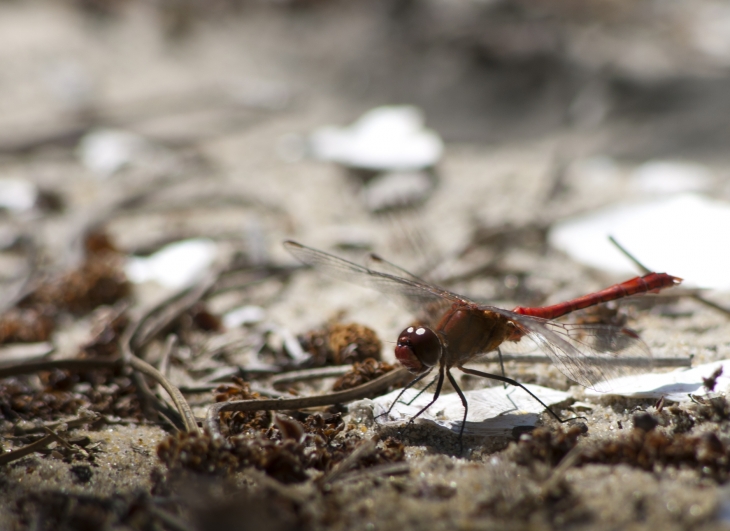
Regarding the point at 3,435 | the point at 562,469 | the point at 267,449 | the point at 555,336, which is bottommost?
the point at 3,435

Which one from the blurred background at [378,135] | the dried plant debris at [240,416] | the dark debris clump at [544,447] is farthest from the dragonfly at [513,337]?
the blurred background at [378,135]

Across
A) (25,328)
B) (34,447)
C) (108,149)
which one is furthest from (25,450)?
(108,149)

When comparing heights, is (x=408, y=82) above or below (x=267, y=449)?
above

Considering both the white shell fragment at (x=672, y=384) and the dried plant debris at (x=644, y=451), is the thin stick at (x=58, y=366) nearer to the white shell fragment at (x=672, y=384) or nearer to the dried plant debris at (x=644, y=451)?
the dried plant debris at (x=644, y=451)

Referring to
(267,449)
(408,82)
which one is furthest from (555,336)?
(408,82)

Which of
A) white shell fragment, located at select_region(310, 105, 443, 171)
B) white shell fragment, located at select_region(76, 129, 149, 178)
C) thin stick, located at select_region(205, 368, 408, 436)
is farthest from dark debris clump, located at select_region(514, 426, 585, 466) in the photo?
white shell fragment, located at select_region(76, 129, 149, 178)

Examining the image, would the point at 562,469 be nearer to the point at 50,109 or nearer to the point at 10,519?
the point at 10,519

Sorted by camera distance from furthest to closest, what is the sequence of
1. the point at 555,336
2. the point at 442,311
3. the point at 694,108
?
the point at 694,108 < the point at 442,311 < the point at 555,336
